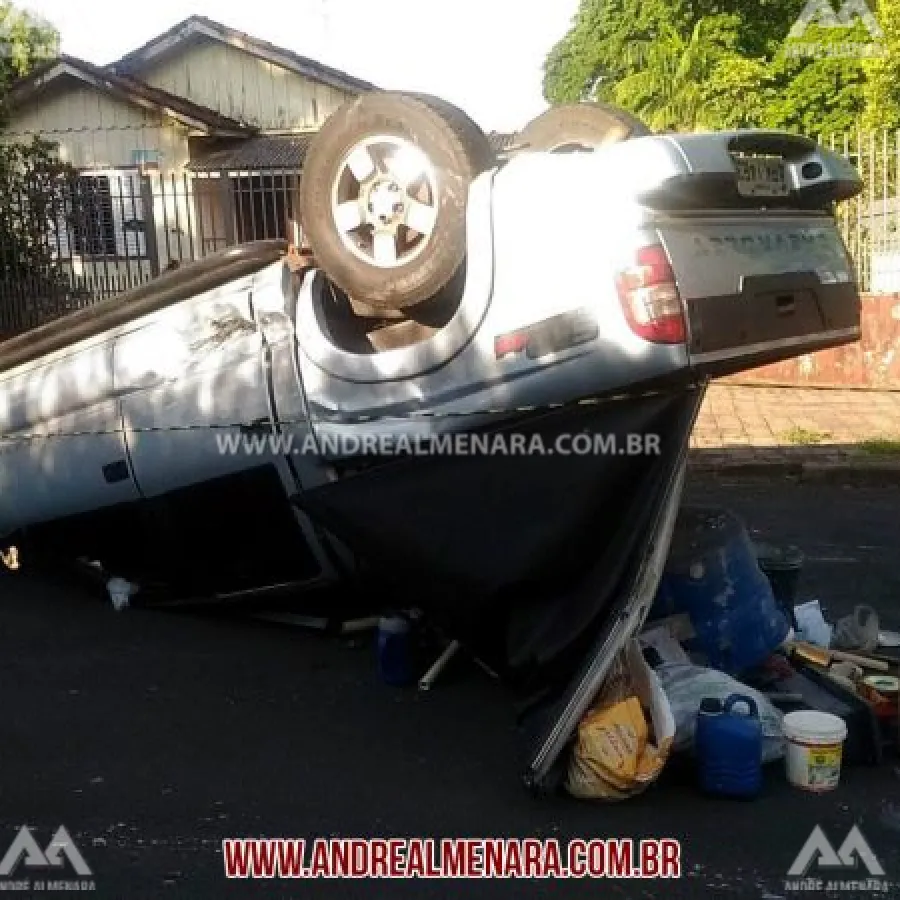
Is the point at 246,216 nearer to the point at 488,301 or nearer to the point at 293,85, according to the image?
the point at 293,85

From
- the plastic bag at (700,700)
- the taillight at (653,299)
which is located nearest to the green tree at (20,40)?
the taillight at (653,299)

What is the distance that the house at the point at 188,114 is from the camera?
16906 millimetres

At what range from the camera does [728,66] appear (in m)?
24.6

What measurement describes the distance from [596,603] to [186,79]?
20.7 metres

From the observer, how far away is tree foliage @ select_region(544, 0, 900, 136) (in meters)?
22.9

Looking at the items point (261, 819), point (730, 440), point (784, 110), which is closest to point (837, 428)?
point (730, 440)

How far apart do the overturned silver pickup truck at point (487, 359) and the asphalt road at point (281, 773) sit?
0.36 meters

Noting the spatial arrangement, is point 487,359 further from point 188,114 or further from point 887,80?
point 887,80

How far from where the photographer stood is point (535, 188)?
3.71 m
